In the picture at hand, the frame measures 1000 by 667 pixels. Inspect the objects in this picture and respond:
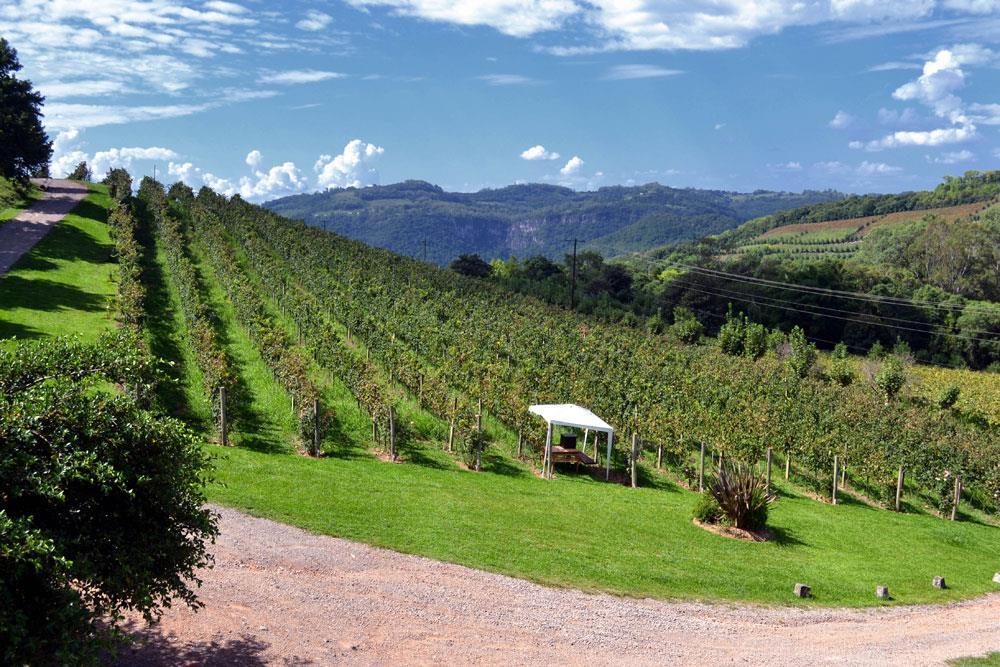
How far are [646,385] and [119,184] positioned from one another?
51.0 metres

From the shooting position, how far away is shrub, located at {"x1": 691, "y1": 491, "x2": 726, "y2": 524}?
647 inches

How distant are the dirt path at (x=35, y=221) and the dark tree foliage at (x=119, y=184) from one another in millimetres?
2147

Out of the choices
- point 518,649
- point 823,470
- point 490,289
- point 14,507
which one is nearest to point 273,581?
point 518,649

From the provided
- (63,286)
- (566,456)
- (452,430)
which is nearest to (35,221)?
(63,286)

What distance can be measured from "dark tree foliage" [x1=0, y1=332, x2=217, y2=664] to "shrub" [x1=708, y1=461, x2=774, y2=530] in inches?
483

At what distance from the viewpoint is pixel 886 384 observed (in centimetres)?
3672

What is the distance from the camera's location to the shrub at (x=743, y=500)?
16.0m

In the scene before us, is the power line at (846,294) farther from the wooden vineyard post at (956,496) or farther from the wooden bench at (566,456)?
the wooden bench at (566,456)

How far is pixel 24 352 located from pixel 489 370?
1960 cm

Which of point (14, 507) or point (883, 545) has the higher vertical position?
point (14, 507)

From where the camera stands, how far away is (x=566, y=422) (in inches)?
799

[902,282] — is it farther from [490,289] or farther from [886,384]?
[490,289]

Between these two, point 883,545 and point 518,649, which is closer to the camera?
point 518,649

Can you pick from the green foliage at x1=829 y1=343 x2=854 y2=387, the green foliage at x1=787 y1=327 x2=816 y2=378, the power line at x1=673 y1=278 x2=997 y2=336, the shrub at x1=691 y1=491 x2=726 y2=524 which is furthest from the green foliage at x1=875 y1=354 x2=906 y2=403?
the power line at x1=673 y1=278 x2=997 y2=336
